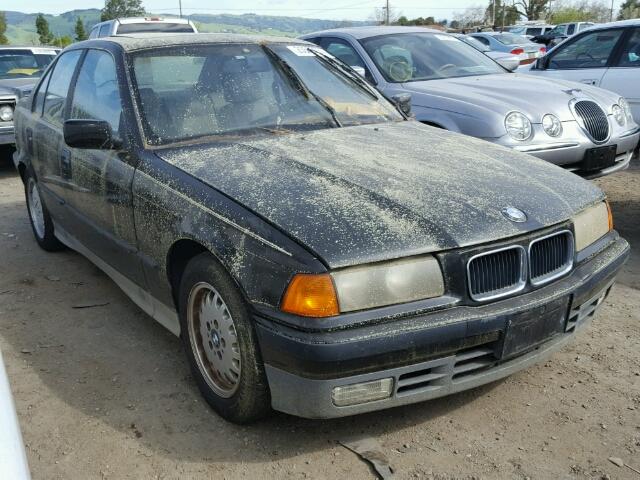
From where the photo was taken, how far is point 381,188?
266 centimetres

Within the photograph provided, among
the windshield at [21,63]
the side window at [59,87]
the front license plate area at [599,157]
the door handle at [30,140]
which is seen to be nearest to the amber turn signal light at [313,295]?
the side window at [59,87]

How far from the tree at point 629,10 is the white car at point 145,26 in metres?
53.2

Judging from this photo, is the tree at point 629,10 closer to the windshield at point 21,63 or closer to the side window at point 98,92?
the windshield at point 21,63

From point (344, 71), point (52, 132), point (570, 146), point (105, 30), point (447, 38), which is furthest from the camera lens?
point (105, 30)

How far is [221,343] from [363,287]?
2.60 feet

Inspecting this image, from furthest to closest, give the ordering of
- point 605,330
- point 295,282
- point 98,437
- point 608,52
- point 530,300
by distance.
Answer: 1. point 608,52
2. point 605,330
3. point 98,437
4. point 530,300
5. point 295,282

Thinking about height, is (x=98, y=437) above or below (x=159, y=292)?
below

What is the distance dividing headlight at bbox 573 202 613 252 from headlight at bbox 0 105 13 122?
798cm

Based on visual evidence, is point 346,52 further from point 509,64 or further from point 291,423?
point 291,423

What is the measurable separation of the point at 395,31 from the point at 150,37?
3626 millimetres

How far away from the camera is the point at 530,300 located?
2490mm

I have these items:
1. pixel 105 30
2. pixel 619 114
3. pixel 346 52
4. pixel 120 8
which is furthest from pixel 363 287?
pixel 120 8

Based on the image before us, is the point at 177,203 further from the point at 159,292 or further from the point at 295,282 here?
the point at 295,282

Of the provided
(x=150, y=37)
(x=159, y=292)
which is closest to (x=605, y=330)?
(x=159, y=292)
